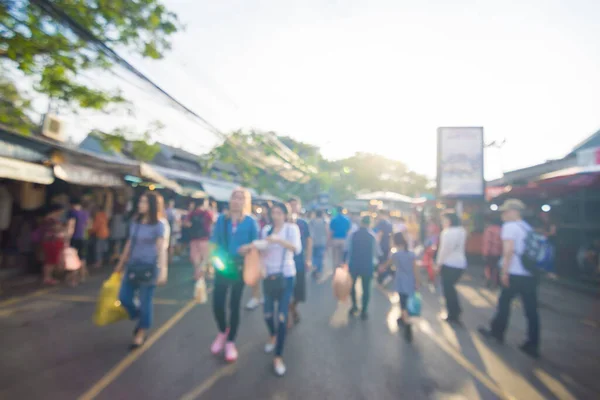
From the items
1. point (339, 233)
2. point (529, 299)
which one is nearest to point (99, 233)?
point (339, 233)

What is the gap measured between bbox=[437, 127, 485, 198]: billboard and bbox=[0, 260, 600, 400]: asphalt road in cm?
872

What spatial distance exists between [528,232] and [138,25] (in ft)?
28.8

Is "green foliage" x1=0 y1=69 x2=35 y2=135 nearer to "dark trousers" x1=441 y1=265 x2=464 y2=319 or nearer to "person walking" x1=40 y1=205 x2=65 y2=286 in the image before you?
"person walking" x1=40 y1=205 x2=65 y2=286

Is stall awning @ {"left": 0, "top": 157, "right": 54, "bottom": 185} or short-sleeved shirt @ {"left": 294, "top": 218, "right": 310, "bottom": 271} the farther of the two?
stall awning @ {"left": 0, "top": 157, "right": 54, "bottom": 185}

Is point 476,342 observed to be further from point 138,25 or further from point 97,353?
point 138,25

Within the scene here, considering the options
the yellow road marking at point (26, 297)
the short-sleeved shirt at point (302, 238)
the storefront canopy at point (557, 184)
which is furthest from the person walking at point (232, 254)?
the storefront canopy at point (557, 184)

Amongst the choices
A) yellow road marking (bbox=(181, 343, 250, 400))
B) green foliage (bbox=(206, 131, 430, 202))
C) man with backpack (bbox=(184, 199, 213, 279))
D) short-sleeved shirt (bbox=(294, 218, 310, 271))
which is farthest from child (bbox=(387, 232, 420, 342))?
green foliage (bbox=(206, 131, 430, 202))

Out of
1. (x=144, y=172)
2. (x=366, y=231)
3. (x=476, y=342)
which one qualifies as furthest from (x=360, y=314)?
(x=144, y=172)

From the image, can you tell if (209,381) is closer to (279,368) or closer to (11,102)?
(279,368)

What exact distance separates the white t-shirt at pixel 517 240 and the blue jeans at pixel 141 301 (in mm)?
4840

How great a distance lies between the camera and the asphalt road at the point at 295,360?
3326 mm

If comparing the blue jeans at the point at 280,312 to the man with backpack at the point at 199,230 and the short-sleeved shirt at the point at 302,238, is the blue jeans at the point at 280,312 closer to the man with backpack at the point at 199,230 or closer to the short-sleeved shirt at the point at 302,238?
the short-sleeved shirt at the point at 302,238

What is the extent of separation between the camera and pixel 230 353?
3.96 meters

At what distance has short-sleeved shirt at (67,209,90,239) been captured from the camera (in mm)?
8094
